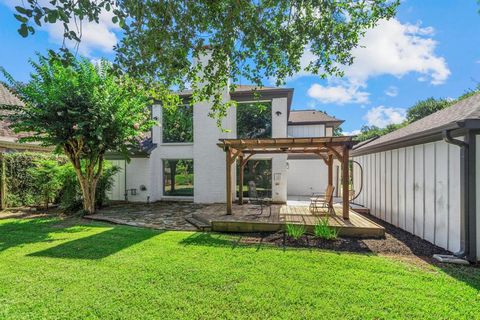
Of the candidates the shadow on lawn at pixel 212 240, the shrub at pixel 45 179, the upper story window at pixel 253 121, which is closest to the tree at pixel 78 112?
the shrub at pixel 45 179

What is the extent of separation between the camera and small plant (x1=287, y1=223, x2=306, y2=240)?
658cm

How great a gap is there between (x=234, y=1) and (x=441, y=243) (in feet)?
22.8

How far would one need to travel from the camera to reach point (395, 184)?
8344 mm

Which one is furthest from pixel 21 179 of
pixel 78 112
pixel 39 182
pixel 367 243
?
pixel 367 243

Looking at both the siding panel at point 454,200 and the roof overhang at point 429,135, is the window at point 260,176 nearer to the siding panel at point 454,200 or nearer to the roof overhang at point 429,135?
the roof overhang at point 429,135

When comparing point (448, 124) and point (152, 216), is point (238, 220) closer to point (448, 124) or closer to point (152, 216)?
point (152, 216)

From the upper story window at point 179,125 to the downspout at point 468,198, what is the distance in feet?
37.1

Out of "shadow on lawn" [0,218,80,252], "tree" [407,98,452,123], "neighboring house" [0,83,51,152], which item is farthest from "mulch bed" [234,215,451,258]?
"tree" [407,98,452,123]

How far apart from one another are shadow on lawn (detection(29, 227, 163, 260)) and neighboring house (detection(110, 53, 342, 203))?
19.3ft

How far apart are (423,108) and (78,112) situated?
126 ft

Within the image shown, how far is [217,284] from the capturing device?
4059 millimetres

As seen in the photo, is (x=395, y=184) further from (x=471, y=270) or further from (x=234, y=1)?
(x=234, y=1)

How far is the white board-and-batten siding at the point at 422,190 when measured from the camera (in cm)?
551

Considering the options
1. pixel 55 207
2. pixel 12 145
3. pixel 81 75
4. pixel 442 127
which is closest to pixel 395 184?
pixel 442 127
